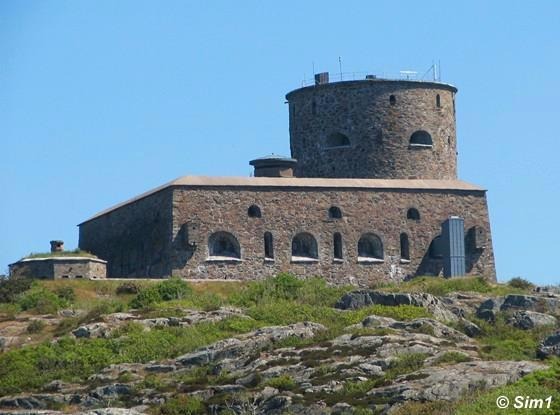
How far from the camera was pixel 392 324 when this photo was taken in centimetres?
6838

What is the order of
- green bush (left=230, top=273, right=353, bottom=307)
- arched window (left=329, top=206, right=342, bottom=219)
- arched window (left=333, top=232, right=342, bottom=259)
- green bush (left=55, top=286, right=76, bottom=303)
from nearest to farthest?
green bush (left=230, top=273, right=353, bottom=307), green bush (left=55, top=286, right=76, bottom=303), arched window (left=333, top=232, right=342, bottom=259), arched window (left=329, top=206, right=342, bottom=219)

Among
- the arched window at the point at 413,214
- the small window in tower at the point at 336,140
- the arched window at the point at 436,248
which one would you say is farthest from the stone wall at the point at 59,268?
the arched window at the point at 436,248

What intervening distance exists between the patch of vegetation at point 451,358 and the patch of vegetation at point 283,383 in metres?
4.61

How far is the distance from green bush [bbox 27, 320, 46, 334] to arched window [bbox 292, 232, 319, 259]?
48.1ft

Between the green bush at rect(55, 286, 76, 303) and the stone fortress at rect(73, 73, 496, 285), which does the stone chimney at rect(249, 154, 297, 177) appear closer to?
the stone fortress at rect(73, 73, 496, 285)

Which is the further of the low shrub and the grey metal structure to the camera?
the grey metal structure

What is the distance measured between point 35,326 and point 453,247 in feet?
70.5

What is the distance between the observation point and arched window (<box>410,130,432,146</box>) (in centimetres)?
9138

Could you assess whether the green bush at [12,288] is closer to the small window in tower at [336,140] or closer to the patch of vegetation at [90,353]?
the patch of vegetation at [90,353]

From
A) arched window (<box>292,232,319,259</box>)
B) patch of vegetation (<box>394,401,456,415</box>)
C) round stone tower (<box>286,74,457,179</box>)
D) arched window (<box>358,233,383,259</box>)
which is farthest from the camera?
round stone tower (<box>286,74,457,179</box>)

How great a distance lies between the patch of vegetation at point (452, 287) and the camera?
78625mm

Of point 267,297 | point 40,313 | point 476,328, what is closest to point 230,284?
point 267,297

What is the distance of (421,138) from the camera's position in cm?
9162

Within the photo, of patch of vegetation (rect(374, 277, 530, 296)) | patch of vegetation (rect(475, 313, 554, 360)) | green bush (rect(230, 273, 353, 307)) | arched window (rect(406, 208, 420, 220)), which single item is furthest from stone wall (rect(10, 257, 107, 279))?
patch of vegetation (rect(475, 313, 554, 360))
